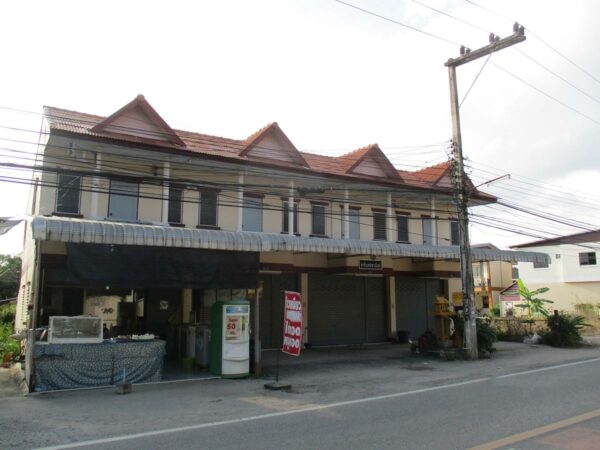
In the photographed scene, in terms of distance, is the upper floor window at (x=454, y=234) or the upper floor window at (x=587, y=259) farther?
the upper floor window at (x=587, y=259)

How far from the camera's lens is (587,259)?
4425cm

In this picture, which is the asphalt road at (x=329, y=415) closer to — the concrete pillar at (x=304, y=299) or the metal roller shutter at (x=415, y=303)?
the concrete pillar at (x=304, y=299)

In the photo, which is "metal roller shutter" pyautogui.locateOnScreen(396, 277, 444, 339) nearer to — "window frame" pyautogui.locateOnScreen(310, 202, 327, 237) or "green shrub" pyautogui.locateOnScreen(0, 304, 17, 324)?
"window frame" pyautogui.locateOnScreen(310, 202, 327, 237)

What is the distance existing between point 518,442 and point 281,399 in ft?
16.9

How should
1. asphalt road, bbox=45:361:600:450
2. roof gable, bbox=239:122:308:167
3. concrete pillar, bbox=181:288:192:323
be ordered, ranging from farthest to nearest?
roof gable, bbox=239:122:308:167
concrete pillar, bbox=181:288:192:323
asphalt road, bbox=45:361:600:450

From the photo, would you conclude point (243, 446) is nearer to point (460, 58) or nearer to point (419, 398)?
point (419, 398)

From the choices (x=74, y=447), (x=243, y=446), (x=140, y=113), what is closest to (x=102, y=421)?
(x=74, y=447)

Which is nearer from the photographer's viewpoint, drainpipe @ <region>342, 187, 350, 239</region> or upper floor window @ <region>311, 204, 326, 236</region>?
drainpipe @ <region>342, 187, 350, 239</region>

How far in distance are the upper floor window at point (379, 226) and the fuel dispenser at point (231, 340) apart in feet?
37.4

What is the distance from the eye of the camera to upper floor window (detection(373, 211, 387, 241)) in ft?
78.5

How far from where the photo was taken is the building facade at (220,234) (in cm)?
1298

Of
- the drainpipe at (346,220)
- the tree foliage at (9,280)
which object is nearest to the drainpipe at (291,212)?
the drainpipe at (346,220)

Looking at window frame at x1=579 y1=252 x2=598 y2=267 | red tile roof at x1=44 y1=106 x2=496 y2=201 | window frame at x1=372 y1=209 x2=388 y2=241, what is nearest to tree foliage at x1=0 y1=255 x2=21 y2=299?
red tile roof at x1=44 y1=106 x2=496 y2=201

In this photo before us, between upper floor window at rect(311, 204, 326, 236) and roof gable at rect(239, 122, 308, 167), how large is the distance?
6.91ft
